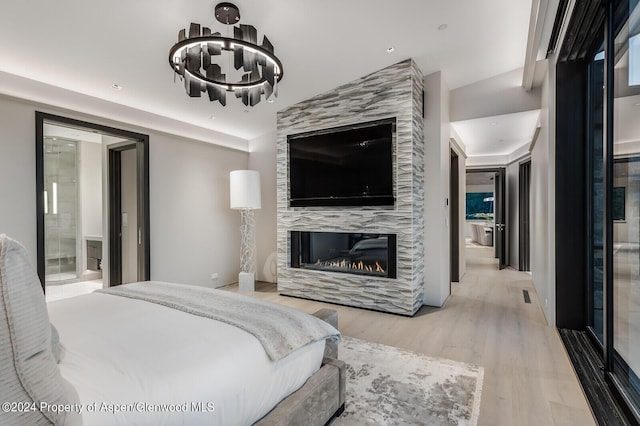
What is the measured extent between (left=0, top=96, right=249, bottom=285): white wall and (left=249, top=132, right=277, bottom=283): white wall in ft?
1.18

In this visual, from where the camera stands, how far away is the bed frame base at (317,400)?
1.40 metres

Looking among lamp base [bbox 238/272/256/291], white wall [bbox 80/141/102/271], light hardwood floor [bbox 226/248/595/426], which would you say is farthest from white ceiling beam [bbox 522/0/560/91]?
white wall [bbox 80/141/102/271]

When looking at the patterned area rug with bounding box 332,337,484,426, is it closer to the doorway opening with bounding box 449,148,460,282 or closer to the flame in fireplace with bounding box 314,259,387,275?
the flame in fireplace with bounding box 314,259,387,275

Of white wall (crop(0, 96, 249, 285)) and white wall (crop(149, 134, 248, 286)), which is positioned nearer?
white wall (crop(0, 96, 249, 285))

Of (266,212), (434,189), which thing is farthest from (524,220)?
(266,212)

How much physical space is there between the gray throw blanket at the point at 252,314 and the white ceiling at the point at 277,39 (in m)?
2.12

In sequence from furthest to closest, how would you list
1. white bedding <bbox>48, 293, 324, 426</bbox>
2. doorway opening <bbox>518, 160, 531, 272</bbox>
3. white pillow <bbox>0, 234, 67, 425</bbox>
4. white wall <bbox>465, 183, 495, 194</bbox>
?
white wall <bbox>465, 183, 495, 194</bbox>
doorway opening <bbox>518, 160, 531, 272</bbox>
white bedding <bbox>48, 293, 324, 426</bbox>
white pillow <bbox>0, 234, 67, 425</bbox>

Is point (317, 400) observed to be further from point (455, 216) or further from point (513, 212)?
point (513, 212)

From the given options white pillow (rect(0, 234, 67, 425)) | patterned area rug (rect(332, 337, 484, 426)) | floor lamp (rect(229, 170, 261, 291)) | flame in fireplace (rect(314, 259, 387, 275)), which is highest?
floor lamp (rect(229, 170, 261, 291))

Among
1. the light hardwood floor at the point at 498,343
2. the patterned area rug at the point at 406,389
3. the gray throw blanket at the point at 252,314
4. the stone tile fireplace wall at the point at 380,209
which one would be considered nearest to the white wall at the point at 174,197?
the light hardwood floor at the point at 498,343

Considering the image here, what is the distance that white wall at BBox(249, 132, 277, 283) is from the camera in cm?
545

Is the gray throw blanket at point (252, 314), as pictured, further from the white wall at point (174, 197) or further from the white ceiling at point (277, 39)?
the white ceiling at point (277, 39)

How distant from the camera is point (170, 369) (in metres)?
1.20

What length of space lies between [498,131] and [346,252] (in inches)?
129
